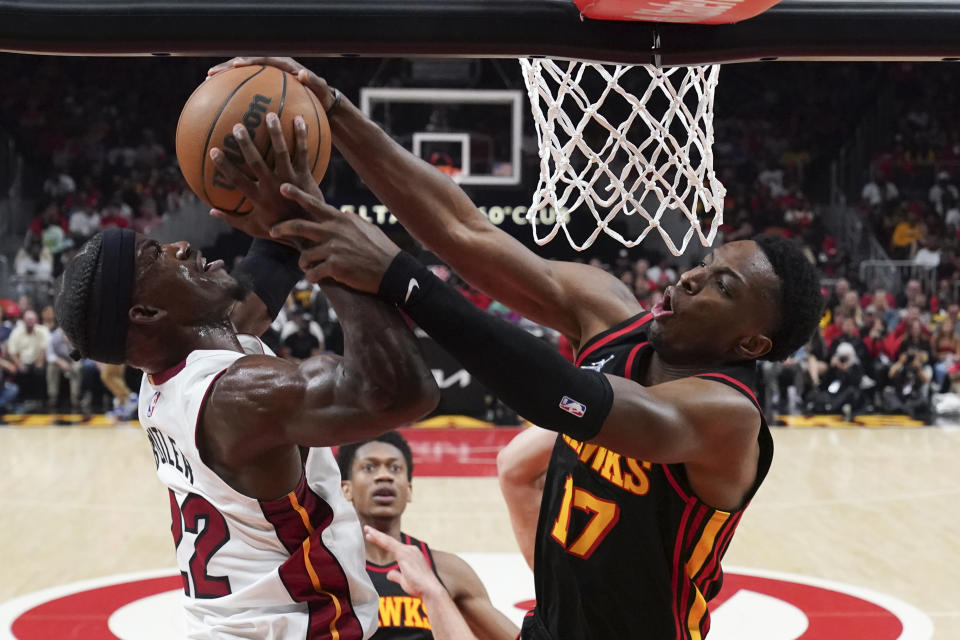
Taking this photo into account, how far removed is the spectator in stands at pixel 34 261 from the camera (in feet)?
47.6

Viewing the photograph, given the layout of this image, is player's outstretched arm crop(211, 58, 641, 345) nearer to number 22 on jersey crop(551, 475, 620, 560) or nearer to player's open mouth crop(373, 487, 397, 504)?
number 22 on jersey crop(551, 475, 620, 560)

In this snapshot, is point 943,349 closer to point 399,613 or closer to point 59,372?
point 59,372

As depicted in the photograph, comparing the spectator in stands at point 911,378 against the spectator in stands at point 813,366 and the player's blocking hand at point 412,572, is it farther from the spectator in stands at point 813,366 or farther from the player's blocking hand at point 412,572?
the player's blocking hand at point 412,572

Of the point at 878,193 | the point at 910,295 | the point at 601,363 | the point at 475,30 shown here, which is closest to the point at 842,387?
the point at 910,295

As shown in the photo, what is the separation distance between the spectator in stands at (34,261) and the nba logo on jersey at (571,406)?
1348 centimetres

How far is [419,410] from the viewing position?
2201 millimetres

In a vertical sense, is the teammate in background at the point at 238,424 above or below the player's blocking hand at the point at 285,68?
below

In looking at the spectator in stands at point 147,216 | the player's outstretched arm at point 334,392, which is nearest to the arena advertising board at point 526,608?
the player's outstretched arm at point 334,392

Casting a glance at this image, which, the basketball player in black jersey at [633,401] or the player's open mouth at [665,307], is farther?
the player's open mouth at [665,307]

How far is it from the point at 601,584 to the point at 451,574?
4.99 ft

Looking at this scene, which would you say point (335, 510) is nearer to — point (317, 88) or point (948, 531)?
point (317, 88)

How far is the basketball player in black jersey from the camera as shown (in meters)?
2.30

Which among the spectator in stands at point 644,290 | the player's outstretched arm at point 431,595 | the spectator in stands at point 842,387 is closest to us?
the player's outstretched arm at point 431,595

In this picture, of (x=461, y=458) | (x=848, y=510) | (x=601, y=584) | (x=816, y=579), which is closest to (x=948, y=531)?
(x=848, y=510)
